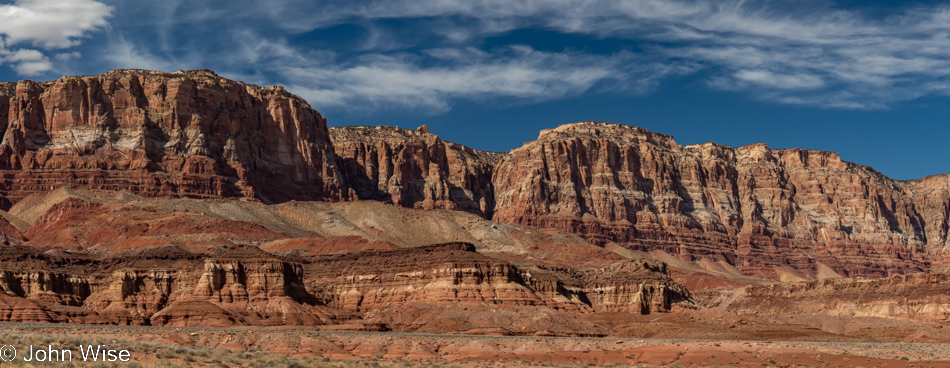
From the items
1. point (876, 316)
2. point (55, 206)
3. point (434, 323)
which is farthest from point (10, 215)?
point (876, 316)

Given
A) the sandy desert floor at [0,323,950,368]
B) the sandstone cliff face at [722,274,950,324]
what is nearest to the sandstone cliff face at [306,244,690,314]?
the sandstone cliff face at [722,274,950,324]

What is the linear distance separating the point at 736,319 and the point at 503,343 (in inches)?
1640

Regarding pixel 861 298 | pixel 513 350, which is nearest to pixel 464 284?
pixel 513 350

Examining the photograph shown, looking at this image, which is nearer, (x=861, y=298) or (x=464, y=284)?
(x=464, y=284)

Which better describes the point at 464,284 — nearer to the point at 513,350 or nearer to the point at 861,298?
the point at 513,350

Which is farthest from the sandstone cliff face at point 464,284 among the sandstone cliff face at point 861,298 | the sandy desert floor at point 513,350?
the sandy desert floor at point 513,350

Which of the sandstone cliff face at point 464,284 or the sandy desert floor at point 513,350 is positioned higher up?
the sandstone cliff face at point 464,284

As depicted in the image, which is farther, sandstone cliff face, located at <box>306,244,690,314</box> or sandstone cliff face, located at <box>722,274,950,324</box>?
sandstone cliff face, located at <box>722,274,950,324</box>

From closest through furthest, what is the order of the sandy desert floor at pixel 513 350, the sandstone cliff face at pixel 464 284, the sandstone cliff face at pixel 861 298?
the sandy desert floor at pixel 513 350
the sandstone cliff face at pixel 464 284
the sandstone cliff face at pixel 861 298

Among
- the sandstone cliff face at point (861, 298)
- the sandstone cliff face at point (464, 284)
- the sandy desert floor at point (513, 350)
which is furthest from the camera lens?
the sandstone cliff face at point (861, 298)

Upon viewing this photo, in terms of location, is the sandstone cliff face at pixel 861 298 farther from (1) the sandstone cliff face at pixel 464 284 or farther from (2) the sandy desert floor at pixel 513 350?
(2) the sandy desert floor at pixel 513 350

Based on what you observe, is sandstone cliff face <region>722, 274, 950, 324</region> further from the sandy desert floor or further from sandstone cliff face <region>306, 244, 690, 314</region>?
the sandy desert floor

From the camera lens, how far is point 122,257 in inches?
5079

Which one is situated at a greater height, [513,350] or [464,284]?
[464,284]
